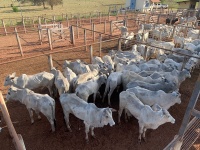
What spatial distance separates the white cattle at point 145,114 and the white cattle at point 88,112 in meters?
0.88

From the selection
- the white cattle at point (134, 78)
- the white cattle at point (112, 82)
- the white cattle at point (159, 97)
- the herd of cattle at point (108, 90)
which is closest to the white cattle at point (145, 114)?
the herd of cattle at point (108, 90)

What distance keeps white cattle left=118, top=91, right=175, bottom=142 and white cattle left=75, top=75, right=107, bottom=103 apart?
4.33 ft

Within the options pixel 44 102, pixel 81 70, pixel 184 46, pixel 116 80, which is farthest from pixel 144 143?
pixel 184 46

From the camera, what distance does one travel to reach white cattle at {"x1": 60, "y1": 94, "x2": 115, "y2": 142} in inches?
207

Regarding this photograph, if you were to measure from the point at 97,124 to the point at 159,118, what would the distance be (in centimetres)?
182

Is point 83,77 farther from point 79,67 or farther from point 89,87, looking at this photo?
point 79,67

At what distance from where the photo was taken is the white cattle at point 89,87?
6.56 m

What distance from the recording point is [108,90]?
7.60 meters

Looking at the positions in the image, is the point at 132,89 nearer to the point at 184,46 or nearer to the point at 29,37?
the point at 184,46

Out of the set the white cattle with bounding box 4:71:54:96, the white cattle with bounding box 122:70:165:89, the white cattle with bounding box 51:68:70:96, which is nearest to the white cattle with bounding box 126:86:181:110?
the white cattle with bounding box 122:70:165:89

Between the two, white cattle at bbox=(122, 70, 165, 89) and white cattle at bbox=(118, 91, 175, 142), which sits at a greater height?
white cattle at bbox=(122, 70, 165, 89)

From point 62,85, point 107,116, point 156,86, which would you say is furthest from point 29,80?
point 156,86

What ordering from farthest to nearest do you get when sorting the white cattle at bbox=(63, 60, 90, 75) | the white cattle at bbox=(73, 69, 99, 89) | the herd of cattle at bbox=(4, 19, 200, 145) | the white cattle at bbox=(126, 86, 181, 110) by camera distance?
the white cattle at bbox=(63, 60, 90, 75), the white cattle at bbox=(73, 69, 99, 89), the white cattle at bbox=(126, 86, 181, 110), the herd of cattle at bbox=(4, 19, 200, 145)

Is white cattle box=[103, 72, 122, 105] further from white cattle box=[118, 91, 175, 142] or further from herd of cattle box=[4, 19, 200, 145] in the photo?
white cattle box=[118, 91, 175, 142]
